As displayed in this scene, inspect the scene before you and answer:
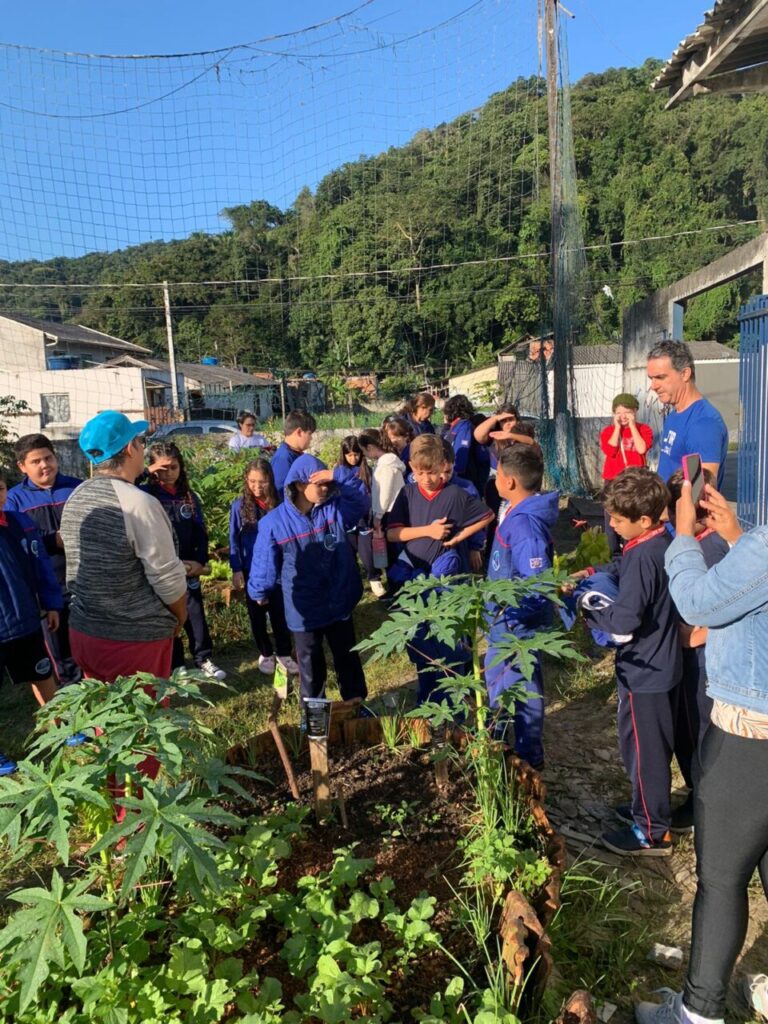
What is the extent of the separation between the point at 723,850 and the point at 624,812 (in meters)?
1.38

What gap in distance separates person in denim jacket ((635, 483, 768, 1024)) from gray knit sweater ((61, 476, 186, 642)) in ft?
5.85

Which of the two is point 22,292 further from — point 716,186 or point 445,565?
point 716,186

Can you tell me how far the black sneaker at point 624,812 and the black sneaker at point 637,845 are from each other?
0.36 feet

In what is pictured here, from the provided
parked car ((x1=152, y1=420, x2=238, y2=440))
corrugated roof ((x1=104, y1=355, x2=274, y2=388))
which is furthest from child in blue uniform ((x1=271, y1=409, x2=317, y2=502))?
corrugated roof ((x1=104, y1=355, x2=274, y2=388))

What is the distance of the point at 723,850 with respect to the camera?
5.59 feet

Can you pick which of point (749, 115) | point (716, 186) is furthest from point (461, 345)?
point (749, 115)

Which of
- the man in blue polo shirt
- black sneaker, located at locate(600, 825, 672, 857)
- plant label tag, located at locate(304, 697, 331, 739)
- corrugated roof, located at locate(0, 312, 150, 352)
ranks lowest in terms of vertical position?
black sneaker, located at locate(600, 825, 672, 857)

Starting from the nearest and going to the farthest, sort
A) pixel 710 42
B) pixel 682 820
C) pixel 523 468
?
pixel 682 820 → pixel 523 468 → pixel 710 42

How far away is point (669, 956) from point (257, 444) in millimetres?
6943

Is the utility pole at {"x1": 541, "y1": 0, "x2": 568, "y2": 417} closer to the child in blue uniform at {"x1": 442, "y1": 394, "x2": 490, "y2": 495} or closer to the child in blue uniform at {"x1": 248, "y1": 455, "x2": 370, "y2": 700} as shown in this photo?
the child in blue uniform at {"x1": 442, "y1": 394, "x2": 490, "y2": 495}

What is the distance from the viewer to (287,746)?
2.85 m

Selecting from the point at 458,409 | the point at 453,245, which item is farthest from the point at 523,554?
the point at 453,245

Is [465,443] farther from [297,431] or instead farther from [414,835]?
[414,835]

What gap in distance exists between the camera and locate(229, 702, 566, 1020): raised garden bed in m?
1.71
